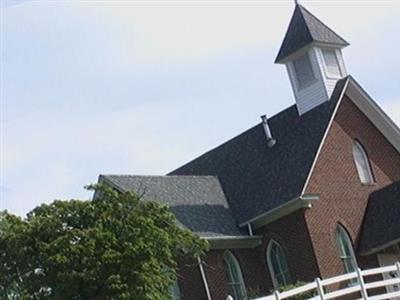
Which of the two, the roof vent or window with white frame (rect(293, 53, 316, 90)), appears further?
the roof vent

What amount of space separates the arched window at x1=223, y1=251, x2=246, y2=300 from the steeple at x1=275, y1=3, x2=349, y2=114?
Answer: 6.31 metres

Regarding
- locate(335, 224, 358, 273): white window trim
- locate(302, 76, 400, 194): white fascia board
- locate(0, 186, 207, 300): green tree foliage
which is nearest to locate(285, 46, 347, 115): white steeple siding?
locate(302, 76, 400, 194): white fascia board

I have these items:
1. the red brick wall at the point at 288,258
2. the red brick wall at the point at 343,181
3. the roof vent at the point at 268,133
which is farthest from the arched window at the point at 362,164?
the red brick wall at the point at 288,258

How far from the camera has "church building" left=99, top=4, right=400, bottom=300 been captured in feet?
106

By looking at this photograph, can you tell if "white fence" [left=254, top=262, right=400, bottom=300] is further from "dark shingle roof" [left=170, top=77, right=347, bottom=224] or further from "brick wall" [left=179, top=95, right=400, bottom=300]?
"dark shingle roof" [left=170, top=77, right=347, bottom=224]

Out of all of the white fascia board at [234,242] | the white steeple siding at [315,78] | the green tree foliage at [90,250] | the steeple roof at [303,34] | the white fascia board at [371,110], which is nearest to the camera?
the green tree foliage at [90,250]

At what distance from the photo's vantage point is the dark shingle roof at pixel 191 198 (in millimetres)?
32812

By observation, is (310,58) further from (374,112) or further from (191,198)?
(191,198)

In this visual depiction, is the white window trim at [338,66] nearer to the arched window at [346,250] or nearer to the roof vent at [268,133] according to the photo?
the roof vent at [268,133]

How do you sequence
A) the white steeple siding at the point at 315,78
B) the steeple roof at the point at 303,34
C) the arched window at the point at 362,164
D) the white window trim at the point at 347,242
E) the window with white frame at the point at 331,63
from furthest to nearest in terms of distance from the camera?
the steeple roof at the point at 303,34 → the window with white frame at the point at 331,63 → the white steeple siding at the point at 315,78 → the arched window at the point at 362,164 → the white window trim at the point at 347,242

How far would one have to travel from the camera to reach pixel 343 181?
34.1 meters

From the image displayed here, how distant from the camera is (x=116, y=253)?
24.9 m

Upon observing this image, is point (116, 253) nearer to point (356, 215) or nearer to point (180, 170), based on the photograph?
point (356, 215)

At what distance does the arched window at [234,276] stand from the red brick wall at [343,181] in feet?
10.5
